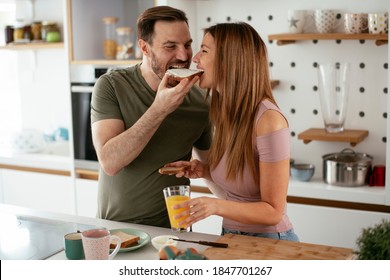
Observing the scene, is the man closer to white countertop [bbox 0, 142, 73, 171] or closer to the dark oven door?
the dark oven door

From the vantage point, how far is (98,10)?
4004 mm

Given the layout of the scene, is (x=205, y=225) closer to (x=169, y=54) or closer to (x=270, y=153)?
(x=169, y=54)

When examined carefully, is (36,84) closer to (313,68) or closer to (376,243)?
(313,68)

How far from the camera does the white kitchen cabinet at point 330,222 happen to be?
3.14 meters

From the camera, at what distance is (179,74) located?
219 cm

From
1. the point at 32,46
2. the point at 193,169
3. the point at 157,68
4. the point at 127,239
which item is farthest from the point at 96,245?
the point at 32,46

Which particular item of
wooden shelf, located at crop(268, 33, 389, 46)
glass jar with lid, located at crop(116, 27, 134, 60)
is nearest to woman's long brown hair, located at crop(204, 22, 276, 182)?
wooden shelf, located at crop(268, 33, 389, 46)

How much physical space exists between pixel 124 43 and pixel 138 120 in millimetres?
1815

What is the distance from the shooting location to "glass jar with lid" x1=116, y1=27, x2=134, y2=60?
153 inches

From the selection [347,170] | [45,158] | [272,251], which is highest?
[272,251]

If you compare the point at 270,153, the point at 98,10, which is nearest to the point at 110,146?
the point at 270,153

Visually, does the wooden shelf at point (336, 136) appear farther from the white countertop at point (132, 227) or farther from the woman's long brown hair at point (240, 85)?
the white countertop at point (132, 227)

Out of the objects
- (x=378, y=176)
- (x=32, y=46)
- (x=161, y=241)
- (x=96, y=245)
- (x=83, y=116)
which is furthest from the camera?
(x=32, y=46)

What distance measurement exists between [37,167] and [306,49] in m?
1.96
